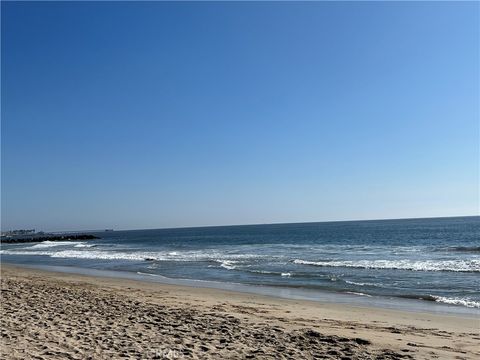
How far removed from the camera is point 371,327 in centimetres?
996

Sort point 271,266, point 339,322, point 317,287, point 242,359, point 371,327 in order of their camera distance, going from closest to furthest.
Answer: point 242,359 → point 371,327 → point 339,322 → point 317,287 → point 271,266

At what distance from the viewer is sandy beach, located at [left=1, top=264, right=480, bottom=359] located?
7.02m

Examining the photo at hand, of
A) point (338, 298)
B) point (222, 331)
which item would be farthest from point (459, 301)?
point (222, 331)

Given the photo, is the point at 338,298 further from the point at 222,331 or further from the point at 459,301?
the point at 222,331

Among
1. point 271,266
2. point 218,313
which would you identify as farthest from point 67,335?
point 271,266

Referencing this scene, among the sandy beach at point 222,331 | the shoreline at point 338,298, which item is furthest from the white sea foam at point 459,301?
the sandy beach at point 222,331

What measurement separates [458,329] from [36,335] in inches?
373

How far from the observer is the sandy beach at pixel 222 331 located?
23.0 ft

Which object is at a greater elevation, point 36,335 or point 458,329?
point 36,335

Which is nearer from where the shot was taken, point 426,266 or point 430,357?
point 430,357

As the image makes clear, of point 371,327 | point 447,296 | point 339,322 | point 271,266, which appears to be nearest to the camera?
point 371,327

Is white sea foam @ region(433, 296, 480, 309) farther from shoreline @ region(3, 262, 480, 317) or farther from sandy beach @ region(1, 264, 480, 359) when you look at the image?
sandy beach @ region(1, 264, 480, 359)

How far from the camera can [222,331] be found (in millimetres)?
8508

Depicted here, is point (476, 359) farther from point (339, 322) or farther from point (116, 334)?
point (116, 334)
